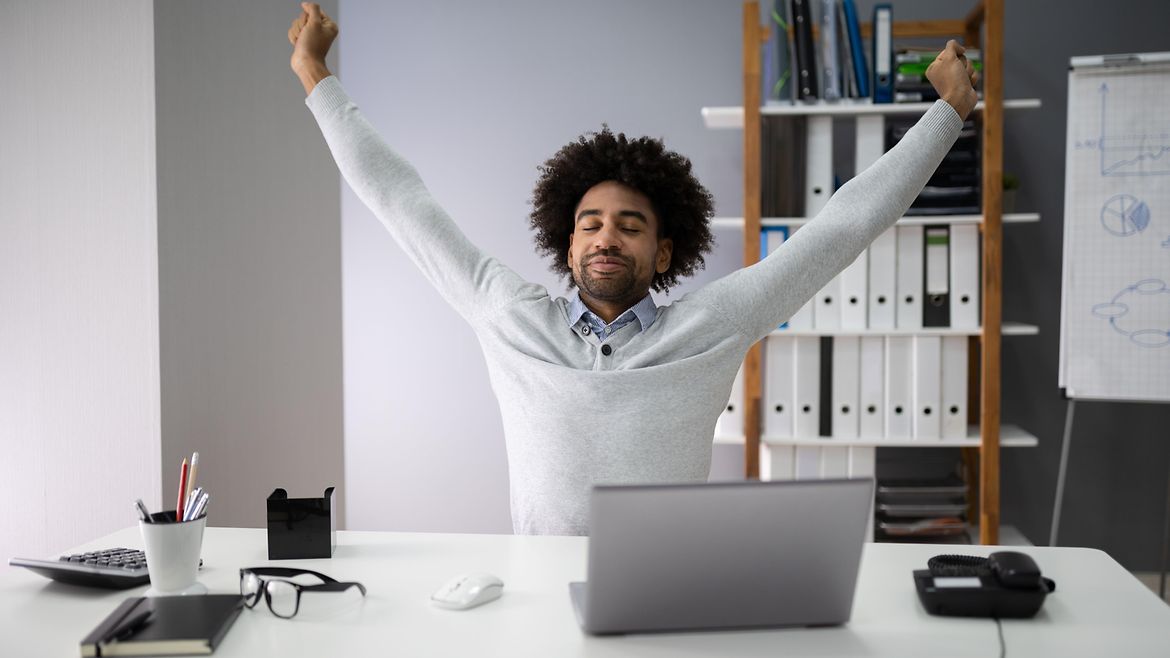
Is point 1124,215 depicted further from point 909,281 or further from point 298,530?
point 298,530

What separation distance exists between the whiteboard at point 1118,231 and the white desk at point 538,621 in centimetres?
187

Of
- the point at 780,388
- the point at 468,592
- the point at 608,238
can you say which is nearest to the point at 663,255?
the point at 608,238

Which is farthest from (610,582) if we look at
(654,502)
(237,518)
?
(237,518)

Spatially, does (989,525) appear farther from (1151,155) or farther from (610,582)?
(610,582)

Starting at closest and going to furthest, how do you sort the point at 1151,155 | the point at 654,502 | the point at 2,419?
the point at 654,502 < the point at 2,419 < the point at 1151,155

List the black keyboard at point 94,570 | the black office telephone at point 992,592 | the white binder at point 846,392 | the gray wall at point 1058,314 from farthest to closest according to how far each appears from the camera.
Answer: the gray wall at point 1058,314, the white binder at point 846,392, the black keyboard at point 94,570, the black office telephone at point 992,592

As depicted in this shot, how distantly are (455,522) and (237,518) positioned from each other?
1.56 m

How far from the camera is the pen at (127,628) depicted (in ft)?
2.94

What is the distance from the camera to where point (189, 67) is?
6.48 feet

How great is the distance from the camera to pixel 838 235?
165 cm

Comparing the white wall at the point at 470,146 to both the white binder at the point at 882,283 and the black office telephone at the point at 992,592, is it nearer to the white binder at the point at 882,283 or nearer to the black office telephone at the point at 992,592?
the white binder at the point at 882,283

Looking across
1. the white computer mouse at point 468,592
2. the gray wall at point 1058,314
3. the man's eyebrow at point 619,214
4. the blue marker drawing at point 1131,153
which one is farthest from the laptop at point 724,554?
the gray wall at point 1058,314

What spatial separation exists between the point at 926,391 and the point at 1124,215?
79 centimetres

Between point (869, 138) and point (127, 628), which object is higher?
point (869, 138)
